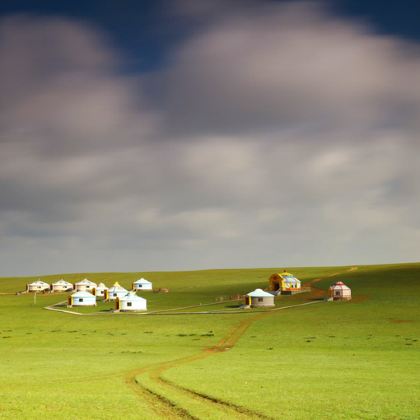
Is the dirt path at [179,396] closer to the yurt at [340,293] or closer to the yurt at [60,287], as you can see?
the yurt at [340,293]

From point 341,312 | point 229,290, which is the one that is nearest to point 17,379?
point 341,312

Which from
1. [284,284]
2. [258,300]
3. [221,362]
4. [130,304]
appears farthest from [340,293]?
[221,362]

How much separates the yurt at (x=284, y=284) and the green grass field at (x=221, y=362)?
13.4m

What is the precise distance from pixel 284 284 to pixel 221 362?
81171mm

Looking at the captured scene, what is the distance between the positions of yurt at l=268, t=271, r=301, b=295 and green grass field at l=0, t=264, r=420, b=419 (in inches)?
529

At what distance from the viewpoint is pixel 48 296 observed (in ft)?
505

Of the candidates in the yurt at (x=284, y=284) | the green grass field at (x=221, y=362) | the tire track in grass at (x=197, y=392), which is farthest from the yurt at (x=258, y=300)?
the tire track in grass at (x=197, y=392)

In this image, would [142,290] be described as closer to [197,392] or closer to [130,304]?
[130,304]

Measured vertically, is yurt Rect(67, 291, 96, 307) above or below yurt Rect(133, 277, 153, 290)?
below

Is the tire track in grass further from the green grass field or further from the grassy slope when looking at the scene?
the grassy slope

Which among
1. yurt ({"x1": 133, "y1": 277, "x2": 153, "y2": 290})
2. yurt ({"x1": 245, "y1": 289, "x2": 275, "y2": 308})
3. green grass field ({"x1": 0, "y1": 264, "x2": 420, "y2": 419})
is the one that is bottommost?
green grass field ({"x1": 0, "y1": 264, "x2": 420, "y2": 419})

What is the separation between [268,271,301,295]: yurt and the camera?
12675 cm

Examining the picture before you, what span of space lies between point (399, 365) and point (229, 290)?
320 ft

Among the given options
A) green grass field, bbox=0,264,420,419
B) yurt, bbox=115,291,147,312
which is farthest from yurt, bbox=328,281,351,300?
yurt, bbox=115,291,147,312
